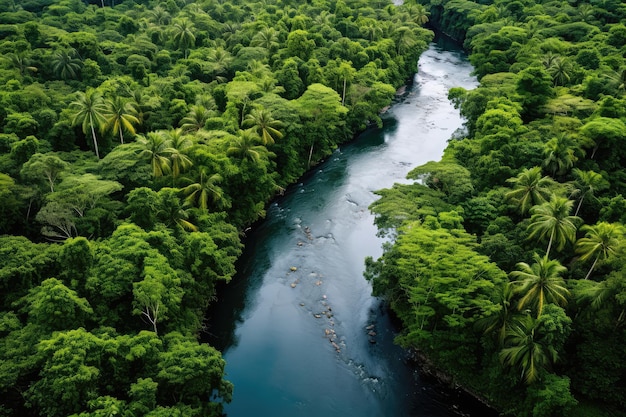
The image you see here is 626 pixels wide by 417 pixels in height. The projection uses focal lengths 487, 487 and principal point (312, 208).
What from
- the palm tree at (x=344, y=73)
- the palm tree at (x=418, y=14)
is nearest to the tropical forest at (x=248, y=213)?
the palm tree at (x=344, y=73)

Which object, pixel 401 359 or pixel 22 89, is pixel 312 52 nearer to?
pixel 22 89

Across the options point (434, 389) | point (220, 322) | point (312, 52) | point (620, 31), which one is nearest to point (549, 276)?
point (434, 389)

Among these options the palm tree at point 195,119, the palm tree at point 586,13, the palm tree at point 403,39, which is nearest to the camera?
the palm tree at point 195,119

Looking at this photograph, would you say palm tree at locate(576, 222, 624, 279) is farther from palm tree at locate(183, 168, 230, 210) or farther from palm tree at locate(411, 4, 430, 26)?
palm tree at locate(411, 4, 430, 26)

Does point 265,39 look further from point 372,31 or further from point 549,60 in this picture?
point 549,60

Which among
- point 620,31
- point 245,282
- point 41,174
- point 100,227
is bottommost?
point 245,282

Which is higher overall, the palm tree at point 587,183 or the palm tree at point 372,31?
the palm tree at point 587,183

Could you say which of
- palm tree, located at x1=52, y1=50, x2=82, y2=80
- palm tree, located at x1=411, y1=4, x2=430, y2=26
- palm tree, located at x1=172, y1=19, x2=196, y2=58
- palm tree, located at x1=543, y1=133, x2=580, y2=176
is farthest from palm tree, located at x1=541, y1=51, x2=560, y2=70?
palm tree, located at x1=52, y1=50, x2=82, y2=80

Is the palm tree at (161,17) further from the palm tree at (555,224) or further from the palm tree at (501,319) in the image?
the palm tree at (501,319)
